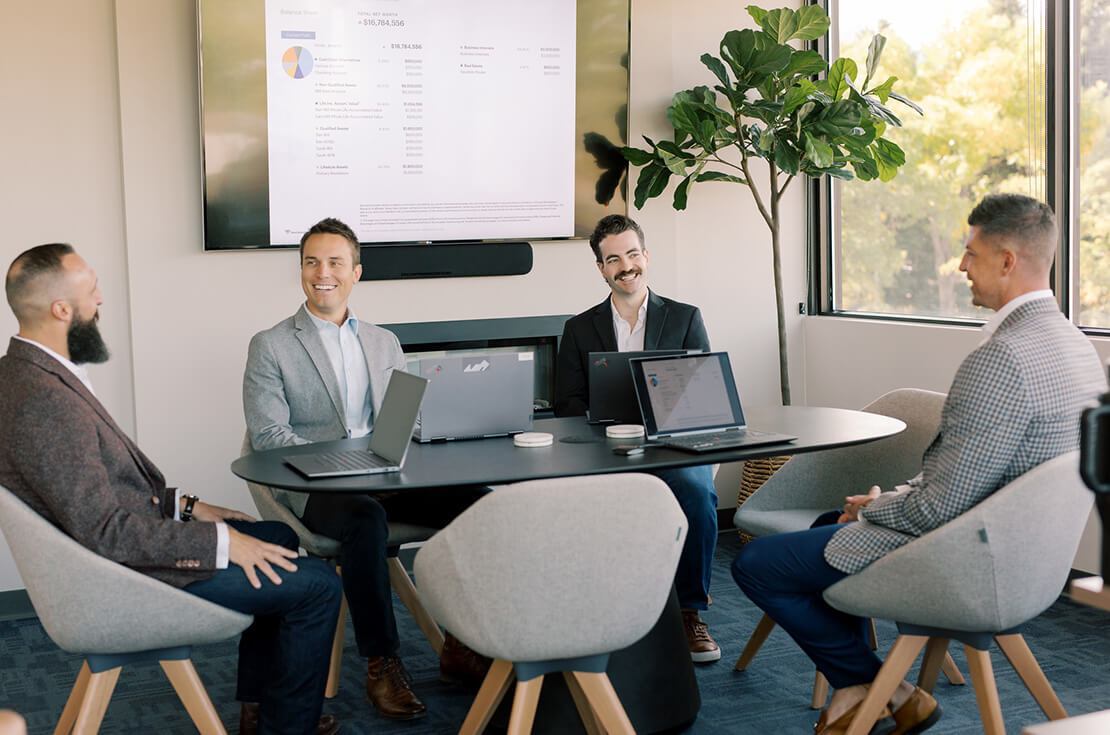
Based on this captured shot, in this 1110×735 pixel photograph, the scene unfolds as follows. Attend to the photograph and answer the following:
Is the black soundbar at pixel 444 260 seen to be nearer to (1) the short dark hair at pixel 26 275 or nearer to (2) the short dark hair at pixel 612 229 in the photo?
(2) the short dark hair at pixel 612 229

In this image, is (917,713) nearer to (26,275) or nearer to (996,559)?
(996,559)

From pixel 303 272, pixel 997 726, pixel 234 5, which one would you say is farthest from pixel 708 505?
pixel 234 5

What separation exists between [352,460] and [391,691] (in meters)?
0.84

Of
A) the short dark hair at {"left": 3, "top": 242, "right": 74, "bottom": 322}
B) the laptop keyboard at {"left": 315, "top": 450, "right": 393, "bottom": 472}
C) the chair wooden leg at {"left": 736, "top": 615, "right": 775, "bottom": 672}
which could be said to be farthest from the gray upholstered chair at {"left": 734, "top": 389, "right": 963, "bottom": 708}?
the short dark hair at {"left": 3, "top": 242, "right": 74, "bottom": 322}

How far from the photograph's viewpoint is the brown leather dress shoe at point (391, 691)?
3617mm

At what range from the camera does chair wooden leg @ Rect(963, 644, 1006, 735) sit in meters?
2.93

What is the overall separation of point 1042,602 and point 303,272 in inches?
98.4

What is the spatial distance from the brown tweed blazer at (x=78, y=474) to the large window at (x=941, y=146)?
3.46 m

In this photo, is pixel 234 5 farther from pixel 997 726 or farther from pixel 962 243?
pixel 997 726

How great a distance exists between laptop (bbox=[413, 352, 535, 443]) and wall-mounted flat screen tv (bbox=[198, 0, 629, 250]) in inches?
72.9

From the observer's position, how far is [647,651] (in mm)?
3342

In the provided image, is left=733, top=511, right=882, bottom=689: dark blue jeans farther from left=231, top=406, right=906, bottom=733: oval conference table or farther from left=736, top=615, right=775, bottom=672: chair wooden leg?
left=736, top=615, right=775, bottom=672: chair wooden leg

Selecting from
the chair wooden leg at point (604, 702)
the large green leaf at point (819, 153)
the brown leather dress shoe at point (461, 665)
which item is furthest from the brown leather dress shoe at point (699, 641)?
the large green leaf at point (819, 153)

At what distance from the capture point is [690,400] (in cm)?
356
